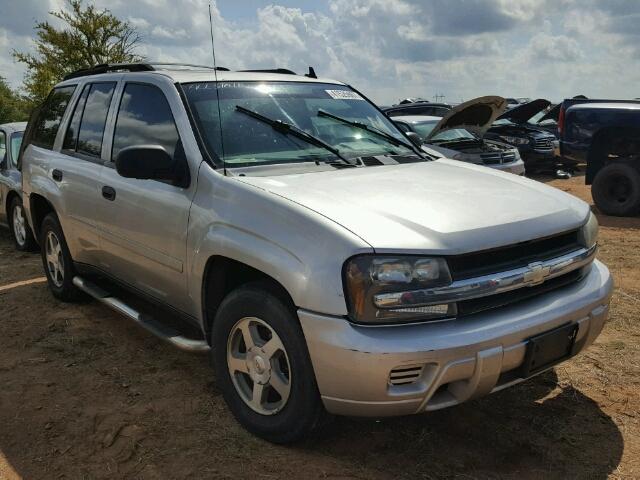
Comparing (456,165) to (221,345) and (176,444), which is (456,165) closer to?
(221,345)

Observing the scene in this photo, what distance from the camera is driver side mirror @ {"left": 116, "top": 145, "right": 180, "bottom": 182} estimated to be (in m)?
3.01

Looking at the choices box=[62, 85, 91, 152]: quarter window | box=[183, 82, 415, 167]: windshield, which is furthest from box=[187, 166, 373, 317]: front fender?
box=[62, 85, 91, 152]: quarter window

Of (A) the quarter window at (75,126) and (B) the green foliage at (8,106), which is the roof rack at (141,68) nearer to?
(A) the quarter window at (75,126)

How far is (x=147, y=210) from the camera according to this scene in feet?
11.3

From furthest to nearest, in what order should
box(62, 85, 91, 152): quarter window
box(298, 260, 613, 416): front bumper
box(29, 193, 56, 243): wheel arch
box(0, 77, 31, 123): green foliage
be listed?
1. box(0, 77, 31, 123): green foliage
2. box(29, 193, 56, 243): wheel arch
3. box(62, 85, 91, 152): quarter window
4. box(298, 260, 613, 416): front bumper

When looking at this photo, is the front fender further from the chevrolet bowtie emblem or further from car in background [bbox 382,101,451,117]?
car in background [bbox 382,101,451,117]

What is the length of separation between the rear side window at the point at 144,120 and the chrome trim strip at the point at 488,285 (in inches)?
63.1

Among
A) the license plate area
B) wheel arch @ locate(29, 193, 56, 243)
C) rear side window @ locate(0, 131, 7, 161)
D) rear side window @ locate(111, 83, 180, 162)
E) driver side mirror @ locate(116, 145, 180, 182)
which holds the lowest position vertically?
the license plate area

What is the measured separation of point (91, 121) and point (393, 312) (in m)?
2.91

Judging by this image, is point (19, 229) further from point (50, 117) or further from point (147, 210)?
point (147, 210)

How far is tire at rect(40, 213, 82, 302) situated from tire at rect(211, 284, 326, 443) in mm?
2255

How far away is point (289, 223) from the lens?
8.44ft

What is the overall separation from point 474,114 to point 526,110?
3.85 metres

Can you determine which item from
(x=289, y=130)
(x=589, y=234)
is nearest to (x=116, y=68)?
(x=289, y=130)
